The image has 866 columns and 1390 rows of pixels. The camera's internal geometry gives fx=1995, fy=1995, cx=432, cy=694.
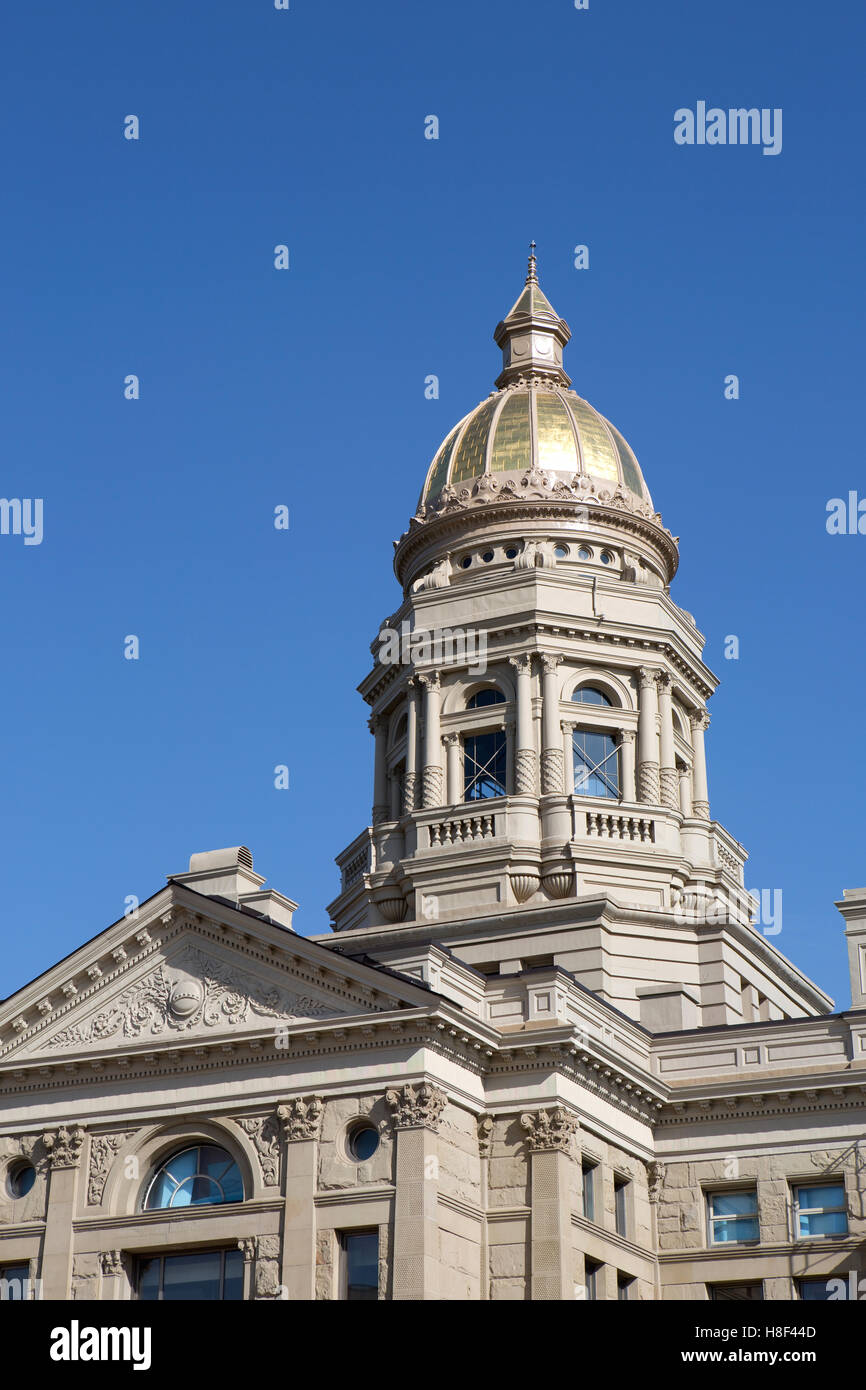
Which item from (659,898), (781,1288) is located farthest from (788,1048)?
(659,898)

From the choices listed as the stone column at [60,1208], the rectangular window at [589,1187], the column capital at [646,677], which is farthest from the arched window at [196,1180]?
the column capital at [646,677]

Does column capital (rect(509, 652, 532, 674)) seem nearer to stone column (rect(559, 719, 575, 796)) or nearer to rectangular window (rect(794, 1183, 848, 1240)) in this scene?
stone column (rect(559, 719, 575, 796))

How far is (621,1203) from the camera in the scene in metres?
45.7

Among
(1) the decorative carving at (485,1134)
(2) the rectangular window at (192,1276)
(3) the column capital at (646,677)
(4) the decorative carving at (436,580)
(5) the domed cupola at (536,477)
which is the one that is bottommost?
(2) the rectangular window at (192,1276)

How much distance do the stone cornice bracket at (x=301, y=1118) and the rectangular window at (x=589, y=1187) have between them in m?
6.15

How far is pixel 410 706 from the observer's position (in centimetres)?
6019

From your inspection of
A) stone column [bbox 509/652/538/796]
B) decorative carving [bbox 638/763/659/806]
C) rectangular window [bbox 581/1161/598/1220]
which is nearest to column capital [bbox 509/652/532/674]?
stone column [bbox 509/652/538/796]

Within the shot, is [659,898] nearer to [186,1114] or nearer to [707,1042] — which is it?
[707,1042]

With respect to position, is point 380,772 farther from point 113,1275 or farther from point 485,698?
point 113,1275

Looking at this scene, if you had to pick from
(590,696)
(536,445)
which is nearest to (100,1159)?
(590,696)

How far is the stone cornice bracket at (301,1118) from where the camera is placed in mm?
42188

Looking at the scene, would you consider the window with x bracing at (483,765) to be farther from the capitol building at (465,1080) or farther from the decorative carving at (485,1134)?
Result: the decorative carving at (485,1134)
